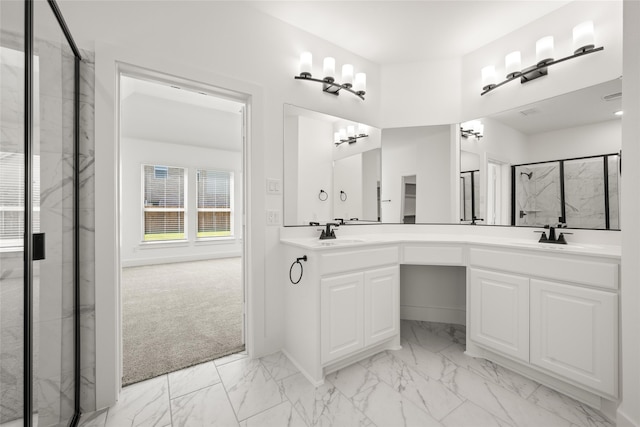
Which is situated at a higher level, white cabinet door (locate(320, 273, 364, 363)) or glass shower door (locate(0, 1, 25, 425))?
glass shower door (locate(0, 1, 25, 425))

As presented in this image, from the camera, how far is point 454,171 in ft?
8.63

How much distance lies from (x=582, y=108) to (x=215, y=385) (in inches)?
127

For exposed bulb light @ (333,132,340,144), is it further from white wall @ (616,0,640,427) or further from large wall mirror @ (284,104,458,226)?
white wall @ (616,0,640,427)

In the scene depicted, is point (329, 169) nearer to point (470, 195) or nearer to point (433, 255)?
point (433, 255)

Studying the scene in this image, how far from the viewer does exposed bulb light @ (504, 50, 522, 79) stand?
222 centimetres

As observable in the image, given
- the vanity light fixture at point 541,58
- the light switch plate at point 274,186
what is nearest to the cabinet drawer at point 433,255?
the light switch plate at point 274,186

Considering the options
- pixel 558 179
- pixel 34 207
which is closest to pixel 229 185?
pixel 34 207

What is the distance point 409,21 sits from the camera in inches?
86.2

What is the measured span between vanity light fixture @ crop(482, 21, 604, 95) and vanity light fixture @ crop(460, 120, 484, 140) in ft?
0.90

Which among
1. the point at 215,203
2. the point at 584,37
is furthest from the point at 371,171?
the point at 215,203

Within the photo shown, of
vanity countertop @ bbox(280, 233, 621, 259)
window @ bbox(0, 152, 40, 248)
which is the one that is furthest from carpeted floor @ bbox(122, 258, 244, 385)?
window @ bbox(0, 152, 40, 248)

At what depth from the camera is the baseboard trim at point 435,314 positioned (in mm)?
2641

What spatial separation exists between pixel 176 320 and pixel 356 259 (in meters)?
2.05

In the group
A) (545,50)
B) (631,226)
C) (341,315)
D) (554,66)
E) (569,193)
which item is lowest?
(341,315)
